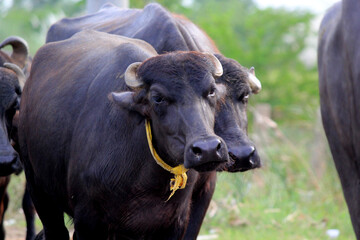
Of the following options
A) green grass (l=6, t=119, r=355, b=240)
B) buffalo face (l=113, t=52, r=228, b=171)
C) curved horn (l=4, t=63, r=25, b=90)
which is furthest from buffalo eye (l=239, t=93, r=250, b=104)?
green grass (l=6, t=119, r=355, b=240)

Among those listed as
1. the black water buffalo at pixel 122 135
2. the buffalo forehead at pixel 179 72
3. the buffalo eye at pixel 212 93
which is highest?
the buffalo forehead at pixel 179 72

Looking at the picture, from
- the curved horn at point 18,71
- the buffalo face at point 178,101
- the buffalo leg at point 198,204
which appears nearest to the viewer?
the buffalo face at point 178,101

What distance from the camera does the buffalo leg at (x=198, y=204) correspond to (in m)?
5.45

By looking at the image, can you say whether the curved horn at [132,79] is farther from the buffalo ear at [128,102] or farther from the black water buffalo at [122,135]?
the buffalo ear at [128,102]

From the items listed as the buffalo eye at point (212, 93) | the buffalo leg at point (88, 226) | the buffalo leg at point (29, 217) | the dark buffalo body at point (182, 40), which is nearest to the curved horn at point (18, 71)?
the dark buffalo body at point (182, 40)

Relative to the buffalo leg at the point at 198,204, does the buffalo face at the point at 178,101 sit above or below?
above

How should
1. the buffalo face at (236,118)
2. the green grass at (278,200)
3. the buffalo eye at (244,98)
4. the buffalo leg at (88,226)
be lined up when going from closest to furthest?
the buffalo face at (236,118) < the buffalo leg at (88,226) < the buffalo eye at (244,98) < the green grass at (278,200)

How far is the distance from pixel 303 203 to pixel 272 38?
16.8 metres

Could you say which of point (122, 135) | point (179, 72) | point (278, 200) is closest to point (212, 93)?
point (179, 72)

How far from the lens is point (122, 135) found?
14.9ft

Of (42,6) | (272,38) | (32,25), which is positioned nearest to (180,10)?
(272,38)

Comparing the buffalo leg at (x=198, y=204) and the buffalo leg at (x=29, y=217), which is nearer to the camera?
the buffalo leg at (x=198, y=204)

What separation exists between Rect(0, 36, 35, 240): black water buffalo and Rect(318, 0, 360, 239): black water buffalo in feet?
8.72

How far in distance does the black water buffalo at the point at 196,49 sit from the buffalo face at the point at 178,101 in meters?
0.36
